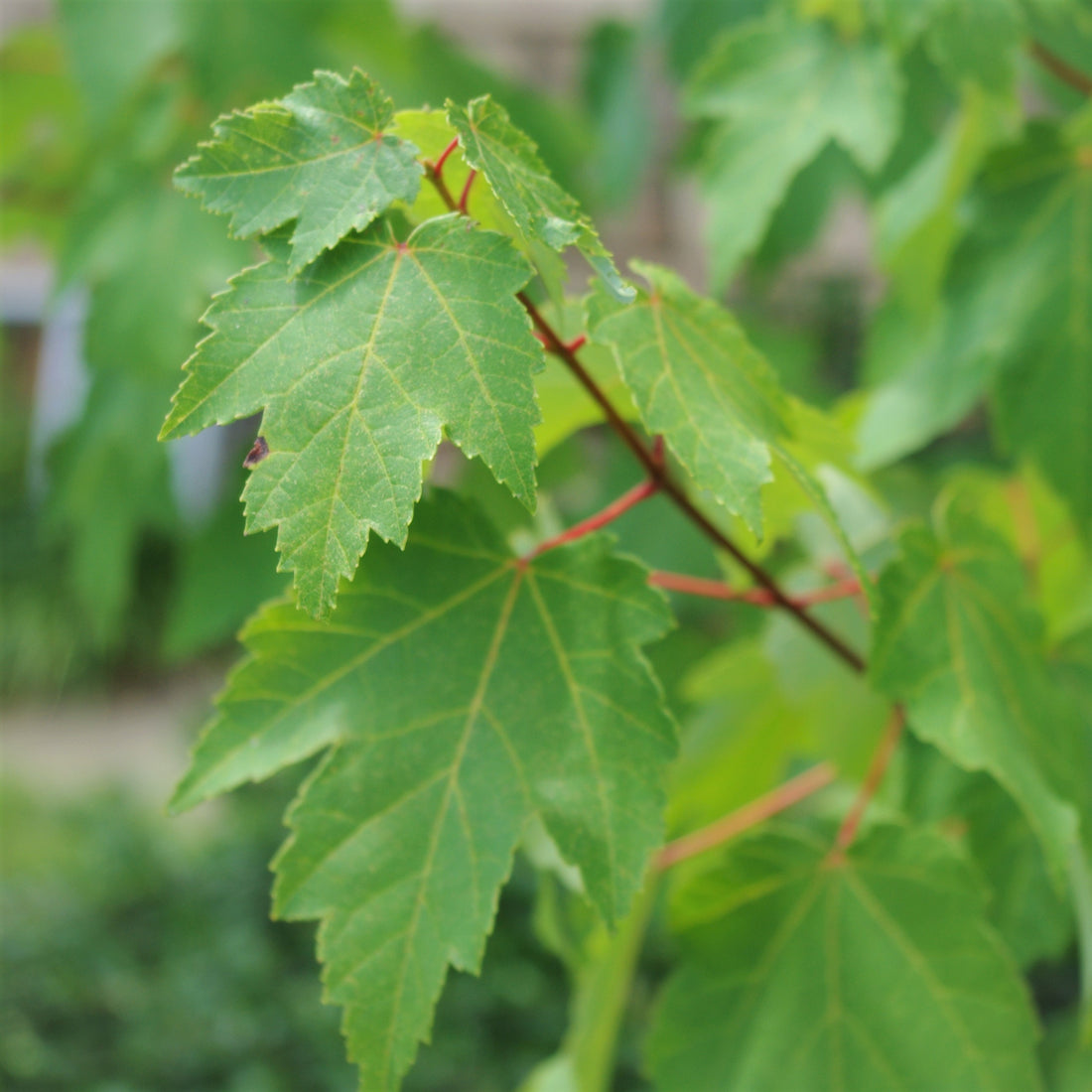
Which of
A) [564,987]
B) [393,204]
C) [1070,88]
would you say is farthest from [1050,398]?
[564,987]

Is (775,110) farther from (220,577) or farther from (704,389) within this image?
(220,577)

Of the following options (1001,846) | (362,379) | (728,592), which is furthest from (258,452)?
(1001,846)

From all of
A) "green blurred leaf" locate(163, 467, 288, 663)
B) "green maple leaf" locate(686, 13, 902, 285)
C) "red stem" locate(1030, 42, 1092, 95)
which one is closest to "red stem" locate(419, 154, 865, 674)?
"green maple leaf" locate(686, 13, 902, 285)

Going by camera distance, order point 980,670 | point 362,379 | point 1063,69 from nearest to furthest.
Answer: point 362,379 → point 980,670 → point 1063,69

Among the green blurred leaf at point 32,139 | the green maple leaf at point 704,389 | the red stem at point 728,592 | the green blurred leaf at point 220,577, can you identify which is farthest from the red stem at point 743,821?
the green blurred leaf at point 32,139

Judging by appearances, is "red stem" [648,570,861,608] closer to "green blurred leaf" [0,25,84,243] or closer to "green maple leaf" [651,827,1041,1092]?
"green maple leaf" [651,827,1041,1092]

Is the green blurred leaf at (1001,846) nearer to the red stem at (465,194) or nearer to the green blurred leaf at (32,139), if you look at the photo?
the red stem at (465,194)
